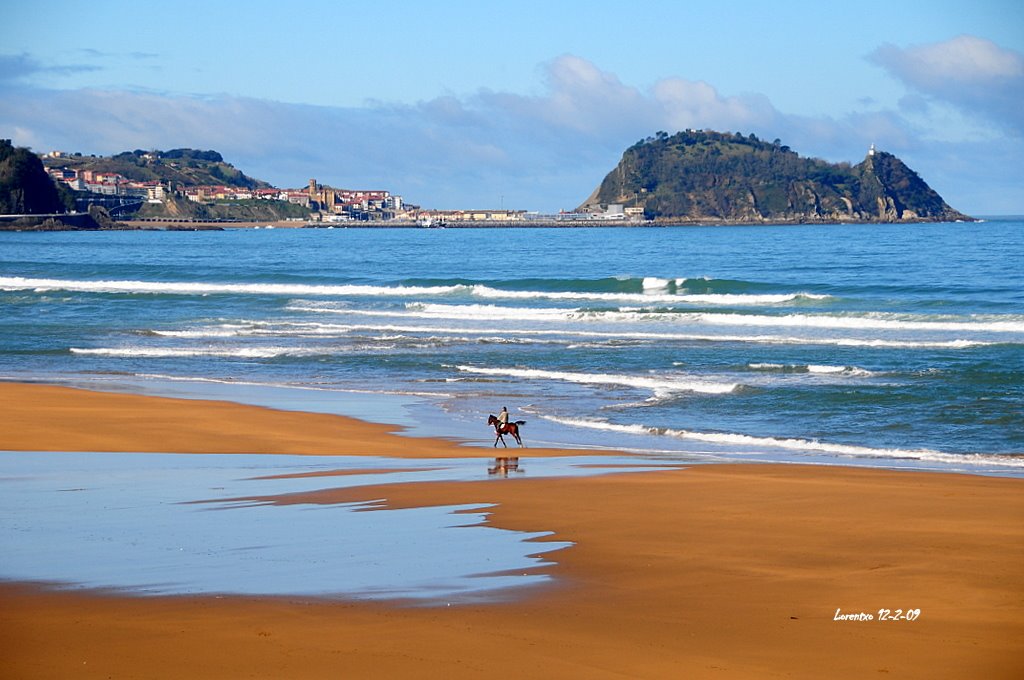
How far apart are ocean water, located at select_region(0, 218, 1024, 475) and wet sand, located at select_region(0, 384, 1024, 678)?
14.9ft

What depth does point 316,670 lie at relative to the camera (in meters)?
6.36

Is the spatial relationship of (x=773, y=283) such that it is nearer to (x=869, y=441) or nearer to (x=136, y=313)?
(x=136, y=313)

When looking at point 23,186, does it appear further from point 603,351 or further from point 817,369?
point 817,369

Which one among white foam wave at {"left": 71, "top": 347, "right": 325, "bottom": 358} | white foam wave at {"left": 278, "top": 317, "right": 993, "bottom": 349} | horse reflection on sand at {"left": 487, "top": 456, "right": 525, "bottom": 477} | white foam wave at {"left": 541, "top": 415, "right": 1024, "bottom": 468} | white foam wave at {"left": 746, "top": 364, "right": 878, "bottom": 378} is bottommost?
white foam wave at {"left": 541, "top": 415, "right": 1024, "bottom": 468}

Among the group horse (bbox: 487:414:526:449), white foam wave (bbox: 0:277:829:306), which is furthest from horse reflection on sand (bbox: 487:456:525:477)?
white foam wave (bbox: 0:277:829:306)

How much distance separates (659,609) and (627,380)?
601 inches

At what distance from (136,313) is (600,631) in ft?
120

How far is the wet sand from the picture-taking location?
256 inches

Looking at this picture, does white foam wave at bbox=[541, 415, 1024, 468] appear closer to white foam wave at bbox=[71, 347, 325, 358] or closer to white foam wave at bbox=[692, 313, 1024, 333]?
white foam wave at bbox=[71, 347, 325, 358]

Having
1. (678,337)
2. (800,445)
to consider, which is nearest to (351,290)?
(678,337)

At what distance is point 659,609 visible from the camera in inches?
299

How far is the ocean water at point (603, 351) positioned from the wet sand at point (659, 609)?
14.9ft

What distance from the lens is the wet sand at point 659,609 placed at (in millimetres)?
6508

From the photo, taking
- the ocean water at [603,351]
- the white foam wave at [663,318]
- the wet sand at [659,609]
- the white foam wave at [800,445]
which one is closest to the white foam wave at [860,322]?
the white foam wave at [663,318]
